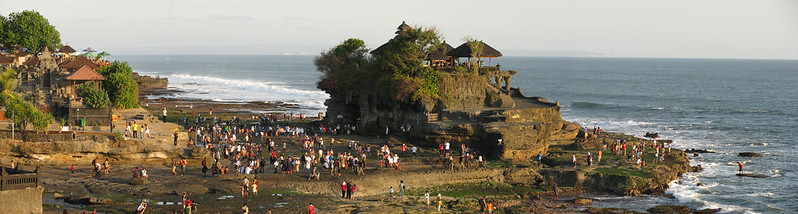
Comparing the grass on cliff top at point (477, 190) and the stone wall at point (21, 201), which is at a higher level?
the stone wall at point (21, 201)

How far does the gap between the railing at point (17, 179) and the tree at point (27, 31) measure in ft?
203

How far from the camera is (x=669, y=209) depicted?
4044 cm

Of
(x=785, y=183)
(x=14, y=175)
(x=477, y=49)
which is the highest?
(x=477, y=49)

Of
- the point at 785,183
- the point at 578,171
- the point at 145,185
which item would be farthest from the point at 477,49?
the point at 145,185

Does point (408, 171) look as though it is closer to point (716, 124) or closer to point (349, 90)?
point (349, 90)

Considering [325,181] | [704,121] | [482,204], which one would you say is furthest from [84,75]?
[704,121]

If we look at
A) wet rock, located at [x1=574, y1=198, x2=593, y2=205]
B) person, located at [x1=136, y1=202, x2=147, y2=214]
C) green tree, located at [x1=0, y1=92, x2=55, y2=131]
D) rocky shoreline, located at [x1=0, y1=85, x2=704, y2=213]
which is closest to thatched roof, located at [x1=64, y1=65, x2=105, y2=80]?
rocky shoreline, located at [x1=0, y1=85, x2=704, y2=213]

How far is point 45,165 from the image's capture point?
40594mm

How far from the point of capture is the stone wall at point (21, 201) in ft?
88.5

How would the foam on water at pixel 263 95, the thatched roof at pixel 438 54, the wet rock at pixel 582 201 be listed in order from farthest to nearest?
the foam on water at pixel 263 95
the thatched roof at pixel 438 54
the wet rock at pixel 582 201

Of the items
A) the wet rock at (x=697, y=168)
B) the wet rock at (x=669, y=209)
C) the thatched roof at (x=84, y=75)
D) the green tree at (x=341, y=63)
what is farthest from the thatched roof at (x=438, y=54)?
the wet rock at (x=669, y=209)

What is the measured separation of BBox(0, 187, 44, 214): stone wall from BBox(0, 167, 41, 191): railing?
0.15 m

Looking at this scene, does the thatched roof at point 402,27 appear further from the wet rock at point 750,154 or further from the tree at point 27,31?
the tree at point 27,31

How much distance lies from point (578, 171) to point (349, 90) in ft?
73.8
